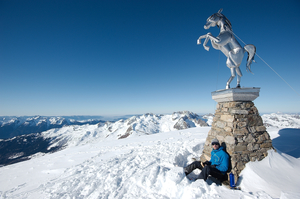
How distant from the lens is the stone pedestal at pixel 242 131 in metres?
4.28

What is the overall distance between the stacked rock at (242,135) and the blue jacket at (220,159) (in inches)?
9.9

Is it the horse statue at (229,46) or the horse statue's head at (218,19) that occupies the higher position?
the horse statue's head at (218,19)

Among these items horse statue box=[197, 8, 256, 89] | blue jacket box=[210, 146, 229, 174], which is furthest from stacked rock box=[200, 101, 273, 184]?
horse statue box=[197, 8, 256, 89]

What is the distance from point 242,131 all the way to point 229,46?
351 cm

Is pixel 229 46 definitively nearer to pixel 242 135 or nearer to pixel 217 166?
pixel 242 135

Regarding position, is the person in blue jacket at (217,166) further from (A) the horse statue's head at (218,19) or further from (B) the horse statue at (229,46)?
(A) the horse statue's head at (218,19)

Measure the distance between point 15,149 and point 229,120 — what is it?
11382 inches

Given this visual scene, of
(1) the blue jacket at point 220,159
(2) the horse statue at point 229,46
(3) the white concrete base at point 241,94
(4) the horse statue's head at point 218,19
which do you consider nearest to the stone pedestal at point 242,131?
(3) the white concrete base at point 241,94

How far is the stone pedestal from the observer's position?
4.28 meters

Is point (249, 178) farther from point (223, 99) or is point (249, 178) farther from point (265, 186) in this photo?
point (223, 99)

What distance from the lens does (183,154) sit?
7602 mm

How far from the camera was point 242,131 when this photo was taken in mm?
4414

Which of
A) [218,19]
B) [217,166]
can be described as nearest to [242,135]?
[217,166]

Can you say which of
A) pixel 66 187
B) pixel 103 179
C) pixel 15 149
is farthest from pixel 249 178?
pixel 15 149
